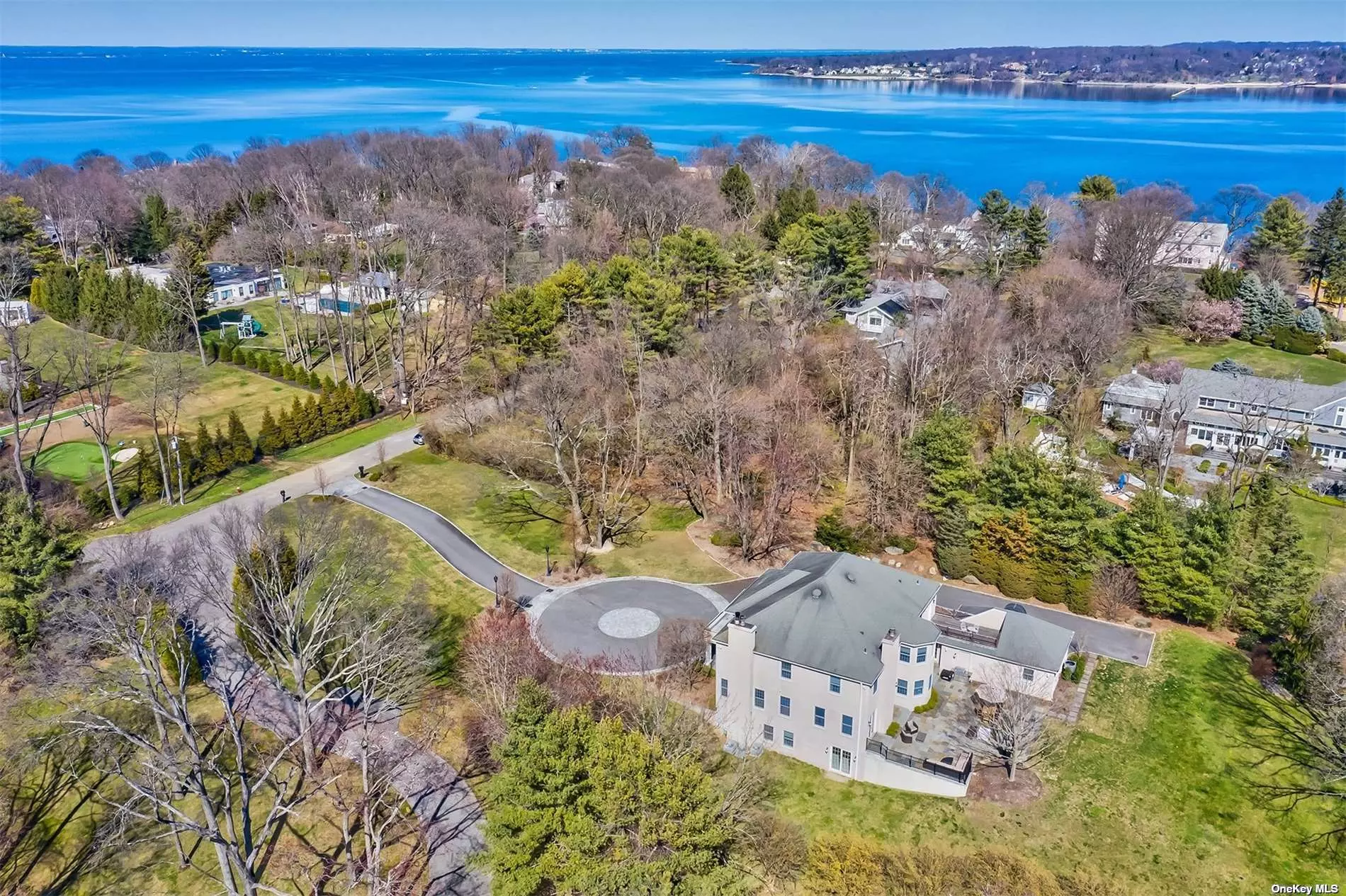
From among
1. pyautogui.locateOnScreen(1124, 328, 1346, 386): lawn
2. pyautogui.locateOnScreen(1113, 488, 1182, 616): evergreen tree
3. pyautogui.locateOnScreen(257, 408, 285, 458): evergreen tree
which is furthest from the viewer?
pyautogui.locateOnScreen(1124, 328, 1346, 386): lawn

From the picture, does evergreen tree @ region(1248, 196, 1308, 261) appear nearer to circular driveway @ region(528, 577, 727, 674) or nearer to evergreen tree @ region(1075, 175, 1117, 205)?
evergreen tree @ region(1075, 175, 1117, 205)

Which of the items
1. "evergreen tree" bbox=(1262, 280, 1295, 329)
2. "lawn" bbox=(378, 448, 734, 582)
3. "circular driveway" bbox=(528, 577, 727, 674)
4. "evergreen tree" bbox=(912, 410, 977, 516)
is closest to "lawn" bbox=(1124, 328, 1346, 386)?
"evergreen tree" bbox=(1262, 280, 1295, 329)

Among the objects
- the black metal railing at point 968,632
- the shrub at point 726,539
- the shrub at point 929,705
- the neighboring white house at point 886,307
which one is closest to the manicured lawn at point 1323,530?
the black metal railing at point 968,632

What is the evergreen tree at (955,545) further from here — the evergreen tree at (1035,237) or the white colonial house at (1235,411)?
the evergreen tree at (1035,237)

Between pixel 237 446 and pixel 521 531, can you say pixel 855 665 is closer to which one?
pixel 521 531

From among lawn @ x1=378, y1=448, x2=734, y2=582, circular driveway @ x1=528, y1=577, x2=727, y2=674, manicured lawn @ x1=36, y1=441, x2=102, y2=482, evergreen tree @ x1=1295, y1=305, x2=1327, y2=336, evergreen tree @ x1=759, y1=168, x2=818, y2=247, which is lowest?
circular driveway @ x1=528, y1=577, x2=727, y2=674

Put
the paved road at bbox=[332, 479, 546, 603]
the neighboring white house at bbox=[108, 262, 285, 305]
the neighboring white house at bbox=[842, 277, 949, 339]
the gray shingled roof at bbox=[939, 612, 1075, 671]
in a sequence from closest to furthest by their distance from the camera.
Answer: the gray shingled roof at bbox=[939, 612, 1075, 671], the paved road at bbox=[332, 479, 546, 603], the neighboring white house at bbox=[842, 277, 949, 339], the neighboring white house at bbox=[108, 262, 285, 305]

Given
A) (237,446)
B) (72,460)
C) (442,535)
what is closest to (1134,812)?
(442,535)
